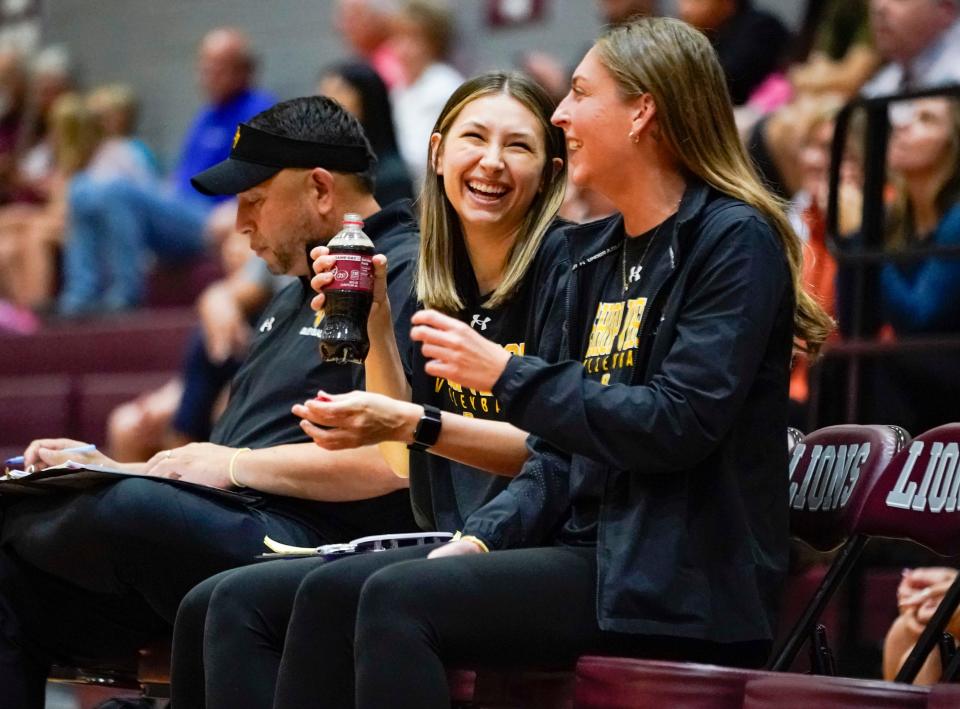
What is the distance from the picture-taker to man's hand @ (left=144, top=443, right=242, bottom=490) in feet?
10.1

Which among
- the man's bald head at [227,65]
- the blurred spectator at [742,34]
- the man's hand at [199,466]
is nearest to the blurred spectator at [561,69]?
the blurred spectator at [742,34]

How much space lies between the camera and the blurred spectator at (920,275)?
13.1ft

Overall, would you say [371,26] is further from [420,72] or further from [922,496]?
[922,496]

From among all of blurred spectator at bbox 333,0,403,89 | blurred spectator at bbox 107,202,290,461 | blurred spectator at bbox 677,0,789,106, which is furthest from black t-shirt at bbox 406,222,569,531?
blurred spectator at bbox 333,0,403,89

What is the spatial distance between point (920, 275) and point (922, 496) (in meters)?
1.67

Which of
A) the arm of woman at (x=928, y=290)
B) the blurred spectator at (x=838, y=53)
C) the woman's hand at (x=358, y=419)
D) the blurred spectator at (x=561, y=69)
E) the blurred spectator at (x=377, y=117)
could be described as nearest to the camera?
the woman's hand at (x=358, y=419)

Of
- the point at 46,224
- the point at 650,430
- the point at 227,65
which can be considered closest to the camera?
the point at 650,430

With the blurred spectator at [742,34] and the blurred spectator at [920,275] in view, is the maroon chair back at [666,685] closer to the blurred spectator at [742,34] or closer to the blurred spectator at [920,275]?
the blurred spectator at [920,275]

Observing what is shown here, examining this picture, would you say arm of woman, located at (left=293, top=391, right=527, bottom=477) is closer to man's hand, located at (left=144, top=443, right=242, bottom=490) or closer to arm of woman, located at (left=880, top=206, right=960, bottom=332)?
man's hand, located at (left=144, top=443, right=242, bottom=490)

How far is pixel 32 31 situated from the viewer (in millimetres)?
9812

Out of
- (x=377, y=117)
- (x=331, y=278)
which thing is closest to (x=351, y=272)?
(x=331, y=278)

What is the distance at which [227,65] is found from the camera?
7.57m

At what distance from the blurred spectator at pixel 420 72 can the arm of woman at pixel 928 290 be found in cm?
269

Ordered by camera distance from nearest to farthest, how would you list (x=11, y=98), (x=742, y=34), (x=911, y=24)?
(x=911, y=24) < (x=742, y=34) < (x=11, y=98)
